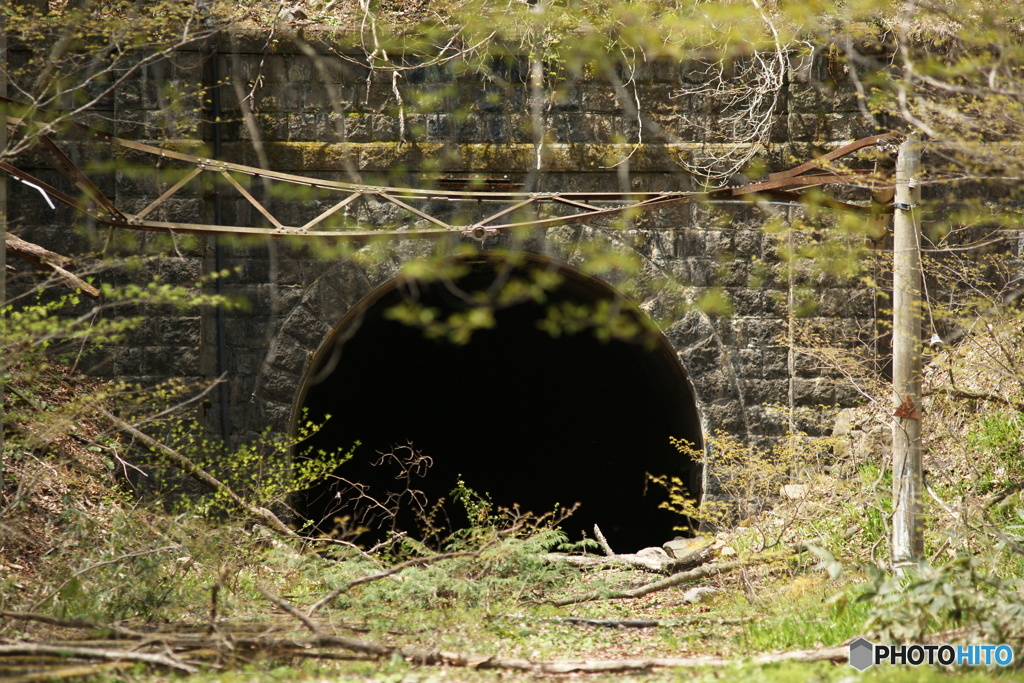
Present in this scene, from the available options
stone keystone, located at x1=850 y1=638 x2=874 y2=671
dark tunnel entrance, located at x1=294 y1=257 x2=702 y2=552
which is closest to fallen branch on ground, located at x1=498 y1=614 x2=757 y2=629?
stone keystone, located at x1=850 y1=638 x2=874 y2=671

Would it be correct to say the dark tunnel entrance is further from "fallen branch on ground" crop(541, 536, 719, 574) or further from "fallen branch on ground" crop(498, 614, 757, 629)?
"fallen branch on ground" crop(498, 614, 757, 629)

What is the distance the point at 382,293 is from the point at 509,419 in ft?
21.0

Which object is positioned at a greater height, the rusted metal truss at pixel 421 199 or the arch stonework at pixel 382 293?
the rusted metal truss at pixel 421 199

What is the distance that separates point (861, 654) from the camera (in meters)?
5.15

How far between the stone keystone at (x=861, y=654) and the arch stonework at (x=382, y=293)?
11.7 ft

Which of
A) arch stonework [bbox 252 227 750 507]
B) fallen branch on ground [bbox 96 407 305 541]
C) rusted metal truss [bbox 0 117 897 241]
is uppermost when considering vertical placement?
rusted metal truss [bbox 0 117 897 241]

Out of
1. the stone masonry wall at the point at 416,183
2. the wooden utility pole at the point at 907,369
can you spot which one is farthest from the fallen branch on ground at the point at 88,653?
Result: the wooden utility pole at the point at 907,369

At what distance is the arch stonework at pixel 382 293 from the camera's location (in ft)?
28.1

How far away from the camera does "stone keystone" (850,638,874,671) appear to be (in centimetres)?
506

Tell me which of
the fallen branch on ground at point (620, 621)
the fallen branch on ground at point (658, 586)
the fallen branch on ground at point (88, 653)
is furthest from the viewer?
the fallen branch on ground at point (658, 586)

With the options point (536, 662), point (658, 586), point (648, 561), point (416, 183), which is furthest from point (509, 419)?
point (536, 662)

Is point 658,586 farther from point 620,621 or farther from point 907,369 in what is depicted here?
point 907,369

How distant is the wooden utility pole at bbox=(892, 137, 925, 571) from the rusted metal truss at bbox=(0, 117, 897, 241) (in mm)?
283

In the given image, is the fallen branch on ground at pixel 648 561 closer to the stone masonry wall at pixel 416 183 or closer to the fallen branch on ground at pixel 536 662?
the stone masonry wall at pixel 416 183
